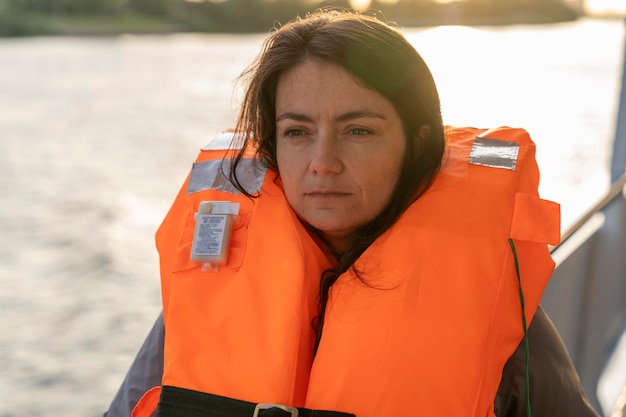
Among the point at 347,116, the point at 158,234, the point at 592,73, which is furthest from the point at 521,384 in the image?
the point at 592,73

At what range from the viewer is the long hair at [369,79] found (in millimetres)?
1184

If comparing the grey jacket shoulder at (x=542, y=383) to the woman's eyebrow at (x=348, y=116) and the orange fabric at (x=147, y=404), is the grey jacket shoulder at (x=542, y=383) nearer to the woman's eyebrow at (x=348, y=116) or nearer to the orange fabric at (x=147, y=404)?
the woman's eyebrow at (x=348, y=116)

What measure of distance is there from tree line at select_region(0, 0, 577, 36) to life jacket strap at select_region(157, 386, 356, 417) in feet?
13.5

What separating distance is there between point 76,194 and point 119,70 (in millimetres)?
6702

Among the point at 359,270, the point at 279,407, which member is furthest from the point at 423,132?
the point at 279,407

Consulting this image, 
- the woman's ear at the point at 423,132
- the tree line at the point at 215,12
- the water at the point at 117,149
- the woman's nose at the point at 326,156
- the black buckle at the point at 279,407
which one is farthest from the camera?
the tree line at the point at 215,12

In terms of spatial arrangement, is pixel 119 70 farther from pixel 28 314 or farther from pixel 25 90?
pixel 28 314

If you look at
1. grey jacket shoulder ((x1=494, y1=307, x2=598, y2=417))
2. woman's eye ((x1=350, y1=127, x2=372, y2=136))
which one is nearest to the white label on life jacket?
woman's eye ((x1=350, y1=127, x2=372, y2=136))

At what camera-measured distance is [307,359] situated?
1.20 meters

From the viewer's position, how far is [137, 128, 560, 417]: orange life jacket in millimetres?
1096

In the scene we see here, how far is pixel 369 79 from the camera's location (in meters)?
1.17

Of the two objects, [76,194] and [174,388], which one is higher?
[174,388]

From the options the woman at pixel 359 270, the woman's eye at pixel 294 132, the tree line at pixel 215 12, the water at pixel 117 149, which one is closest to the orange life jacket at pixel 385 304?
the woman at pixel 359 270

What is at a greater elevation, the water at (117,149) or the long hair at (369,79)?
the long hair at (369,79)
